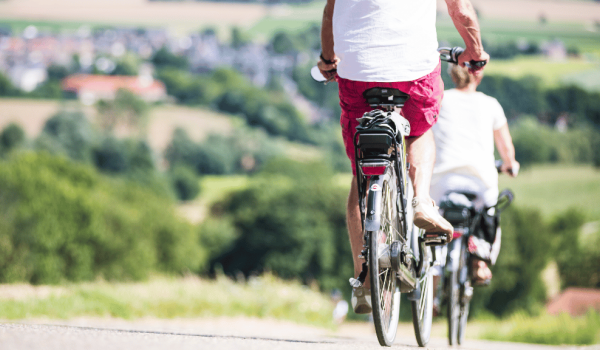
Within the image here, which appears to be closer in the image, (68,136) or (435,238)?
(435,238)

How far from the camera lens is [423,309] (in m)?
3.89

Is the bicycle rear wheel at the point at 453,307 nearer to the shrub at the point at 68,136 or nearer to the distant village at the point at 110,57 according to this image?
the shrub at the point at 68,136

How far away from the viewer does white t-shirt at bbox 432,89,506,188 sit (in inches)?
180

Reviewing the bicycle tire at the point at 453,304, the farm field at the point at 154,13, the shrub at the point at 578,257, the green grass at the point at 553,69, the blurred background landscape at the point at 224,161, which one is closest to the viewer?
the bicycle tire at the point at 453,304

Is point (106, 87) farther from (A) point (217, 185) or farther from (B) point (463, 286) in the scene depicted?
(B) point (463, 286)

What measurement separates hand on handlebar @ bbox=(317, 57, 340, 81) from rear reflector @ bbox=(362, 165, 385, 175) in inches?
26.4

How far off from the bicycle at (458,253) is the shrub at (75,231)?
95.5 feet

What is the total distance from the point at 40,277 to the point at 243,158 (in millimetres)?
49448

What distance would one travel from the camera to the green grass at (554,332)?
8.16 metres

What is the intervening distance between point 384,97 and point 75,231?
43.6 m

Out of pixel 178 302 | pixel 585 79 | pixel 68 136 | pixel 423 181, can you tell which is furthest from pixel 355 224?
pixel 585 79

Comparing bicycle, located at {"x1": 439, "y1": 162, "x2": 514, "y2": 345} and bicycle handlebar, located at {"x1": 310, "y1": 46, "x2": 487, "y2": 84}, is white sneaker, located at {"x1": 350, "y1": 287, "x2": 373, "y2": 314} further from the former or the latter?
bicycle, located at {"x1": 439, "y1": 162, "x2": 514, "y2": 345}

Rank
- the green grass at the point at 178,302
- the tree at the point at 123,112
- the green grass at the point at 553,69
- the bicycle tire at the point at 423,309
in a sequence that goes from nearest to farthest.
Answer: the bicycle tire at the point at 423,309 < the green grass at the point at 178,302 < the green grass at the point at 553,69 < the tree at the point at 123,112

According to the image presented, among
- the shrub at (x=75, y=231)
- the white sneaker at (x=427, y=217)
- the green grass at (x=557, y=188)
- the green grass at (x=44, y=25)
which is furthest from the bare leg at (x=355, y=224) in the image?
the green grass at (x=44, y=25)
